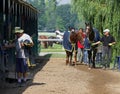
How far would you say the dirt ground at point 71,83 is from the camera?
536 inches

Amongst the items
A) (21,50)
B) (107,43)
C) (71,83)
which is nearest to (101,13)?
(107,43)

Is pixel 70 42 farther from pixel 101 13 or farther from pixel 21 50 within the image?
pixel 21 50

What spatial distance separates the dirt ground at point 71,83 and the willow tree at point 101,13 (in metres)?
4.51

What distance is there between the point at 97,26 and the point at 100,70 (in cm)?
610

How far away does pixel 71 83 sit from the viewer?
1552 cm

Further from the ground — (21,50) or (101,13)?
(101,13)

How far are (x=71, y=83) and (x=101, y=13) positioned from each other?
10920 millimetres

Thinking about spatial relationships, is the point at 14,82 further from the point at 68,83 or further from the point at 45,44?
the point at 45,44

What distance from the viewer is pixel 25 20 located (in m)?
24.9

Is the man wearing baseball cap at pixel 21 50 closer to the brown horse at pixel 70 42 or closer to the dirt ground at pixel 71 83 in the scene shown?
the dirt ground at pixel 71 83

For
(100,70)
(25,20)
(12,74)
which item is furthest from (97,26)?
(12,74)

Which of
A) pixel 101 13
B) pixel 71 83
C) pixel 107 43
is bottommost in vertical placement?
pixel 71 83

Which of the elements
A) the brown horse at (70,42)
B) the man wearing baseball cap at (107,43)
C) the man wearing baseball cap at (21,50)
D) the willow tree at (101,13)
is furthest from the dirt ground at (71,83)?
the willow tree at (101,13)

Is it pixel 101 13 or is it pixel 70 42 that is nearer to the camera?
pixel 70 42
